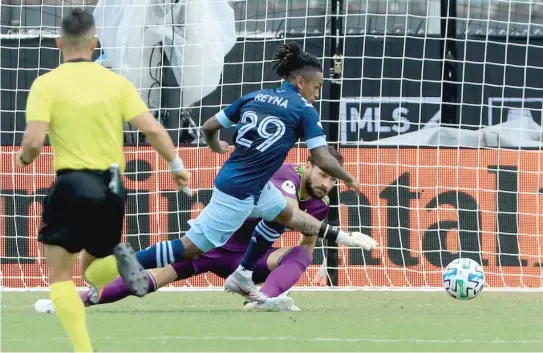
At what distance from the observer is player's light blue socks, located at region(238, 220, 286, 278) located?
951 cm

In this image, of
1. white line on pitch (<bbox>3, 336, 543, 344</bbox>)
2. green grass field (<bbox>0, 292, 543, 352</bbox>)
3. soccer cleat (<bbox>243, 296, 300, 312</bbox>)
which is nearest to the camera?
green grass field (<bbox>0, 292, 543, 352</bbox>)

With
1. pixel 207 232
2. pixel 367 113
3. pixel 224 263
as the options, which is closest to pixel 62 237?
pixel 207 232

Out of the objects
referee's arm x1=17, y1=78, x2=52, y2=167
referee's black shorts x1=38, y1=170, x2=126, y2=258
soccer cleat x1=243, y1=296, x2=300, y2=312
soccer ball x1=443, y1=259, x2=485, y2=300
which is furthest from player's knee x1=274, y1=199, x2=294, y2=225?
referee's arm x1=17, y1=78, x2=52, y2=167

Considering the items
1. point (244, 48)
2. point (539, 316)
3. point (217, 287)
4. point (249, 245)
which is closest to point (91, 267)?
point (249, 245)

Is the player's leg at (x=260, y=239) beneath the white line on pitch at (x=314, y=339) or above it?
above

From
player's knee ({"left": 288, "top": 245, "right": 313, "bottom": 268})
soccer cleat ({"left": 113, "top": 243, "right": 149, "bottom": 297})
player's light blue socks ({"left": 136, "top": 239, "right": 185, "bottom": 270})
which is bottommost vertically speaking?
player's knee ({"left": 288, "top": 245, "right": 313, "bottom": 268})

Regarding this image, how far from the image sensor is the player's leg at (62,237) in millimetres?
6344

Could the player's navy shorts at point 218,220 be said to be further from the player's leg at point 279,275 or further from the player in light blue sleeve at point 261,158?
the player's leg at point 279,275

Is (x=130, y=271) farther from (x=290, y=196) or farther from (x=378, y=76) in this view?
(x=378, y=76)

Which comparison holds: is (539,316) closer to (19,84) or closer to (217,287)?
(217,287)

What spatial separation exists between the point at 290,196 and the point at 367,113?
3311 millimetres

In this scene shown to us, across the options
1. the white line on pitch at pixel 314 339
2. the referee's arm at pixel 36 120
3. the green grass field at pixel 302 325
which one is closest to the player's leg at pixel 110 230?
the referee's arm at pixel 36 120

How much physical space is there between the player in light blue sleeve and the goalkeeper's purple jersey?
0.50 m

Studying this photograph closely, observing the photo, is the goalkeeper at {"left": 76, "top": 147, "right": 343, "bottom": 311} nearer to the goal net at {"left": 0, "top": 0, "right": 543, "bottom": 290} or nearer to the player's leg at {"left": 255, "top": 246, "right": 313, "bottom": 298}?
the player's leg at {"left": 255, "top": 246, "right": 313, "bottom": 298}
